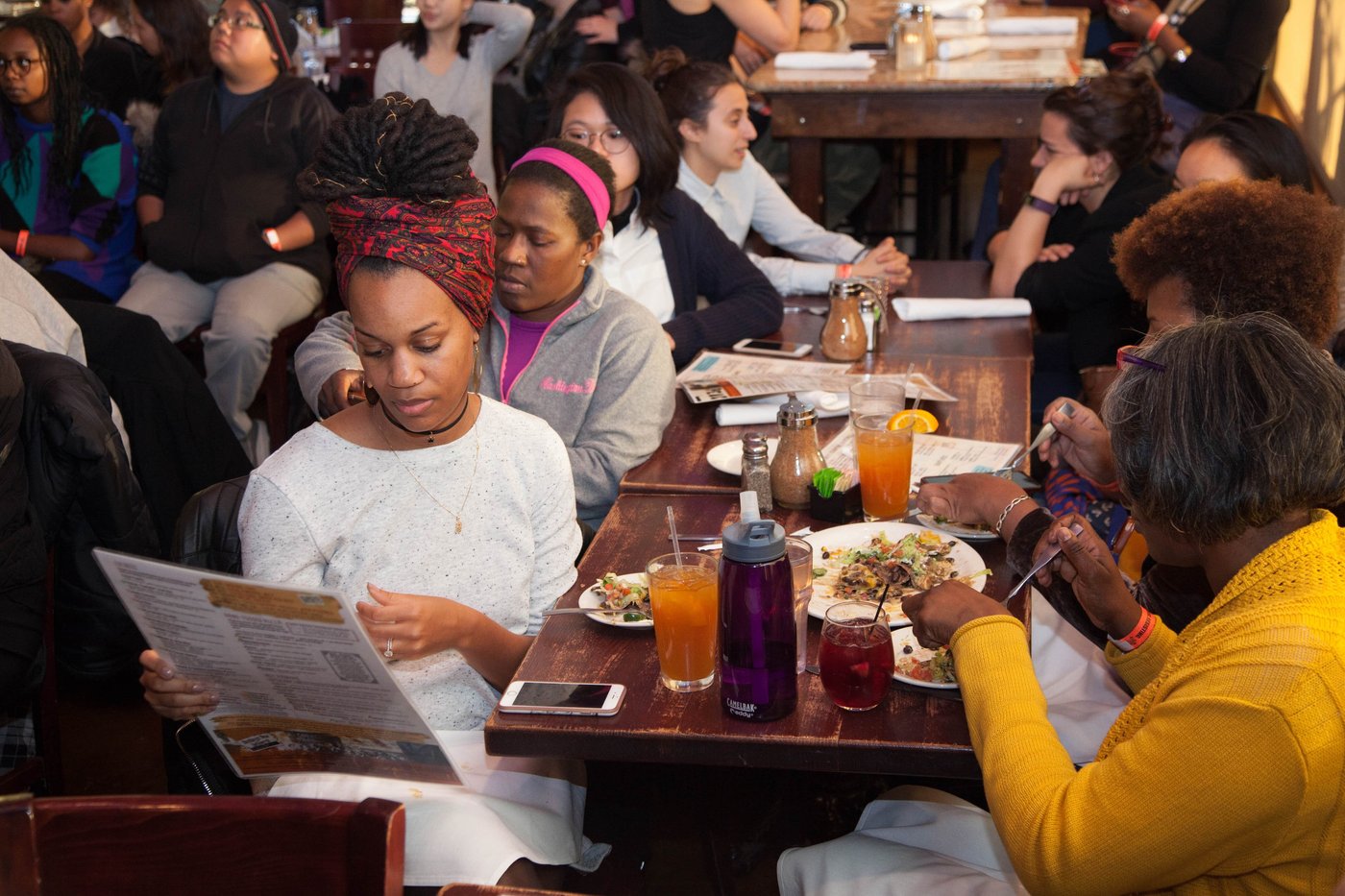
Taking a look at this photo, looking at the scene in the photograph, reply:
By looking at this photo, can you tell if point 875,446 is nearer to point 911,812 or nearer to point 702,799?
point 911,812

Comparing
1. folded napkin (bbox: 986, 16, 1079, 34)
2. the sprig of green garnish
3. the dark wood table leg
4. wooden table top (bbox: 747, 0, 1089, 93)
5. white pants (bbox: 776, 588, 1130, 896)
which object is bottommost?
white pants (bbox: 776, 588, 1130, 896)

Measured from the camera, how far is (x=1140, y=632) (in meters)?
1.68

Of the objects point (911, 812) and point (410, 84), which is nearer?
point (911, 812)

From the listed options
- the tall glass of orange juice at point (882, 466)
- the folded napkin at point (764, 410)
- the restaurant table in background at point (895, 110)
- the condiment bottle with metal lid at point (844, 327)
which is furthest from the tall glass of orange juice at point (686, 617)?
the restaurant table in background at point (895, 110)

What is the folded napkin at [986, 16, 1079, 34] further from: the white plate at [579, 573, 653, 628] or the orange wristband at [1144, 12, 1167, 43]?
the white plate at [579, 573, 653, 628]

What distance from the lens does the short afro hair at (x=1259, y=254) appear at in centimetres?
199

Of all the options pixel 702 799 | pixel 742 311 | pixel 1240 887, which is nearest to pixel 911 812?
pixel 1240 887

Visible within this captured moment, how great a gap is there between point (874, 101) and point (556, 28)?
1.33 metres

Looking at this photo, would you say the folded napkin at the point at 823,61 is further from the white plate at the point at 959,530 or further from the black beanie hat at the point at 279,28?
the white plate at the point at 959,530

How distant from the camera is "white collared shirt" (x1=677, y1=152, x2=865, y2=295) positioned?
3.72 m

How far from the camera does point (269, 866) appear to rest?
111 centimetres

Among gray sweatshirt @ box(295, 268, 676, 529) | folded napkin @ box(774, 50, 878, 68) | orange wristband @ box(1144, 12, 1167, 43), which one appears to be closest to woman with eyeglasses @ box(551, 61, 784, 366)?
gray sweatshirt @ box(295, 268, 676, 529)

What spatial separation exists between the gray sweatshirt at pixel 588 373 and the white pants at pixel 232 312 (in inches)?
60.3

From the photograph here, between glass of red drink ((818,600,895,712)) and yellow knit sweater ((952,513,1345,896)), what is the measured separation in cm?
16
